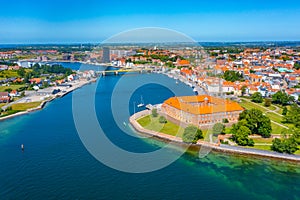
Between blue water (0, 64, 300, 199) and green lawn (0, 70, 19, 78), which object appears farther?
green lawn (0, 70, 19, 78)

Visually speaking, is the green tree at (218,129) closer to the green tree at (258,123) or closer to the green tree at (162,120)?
the green tree at (258,123)

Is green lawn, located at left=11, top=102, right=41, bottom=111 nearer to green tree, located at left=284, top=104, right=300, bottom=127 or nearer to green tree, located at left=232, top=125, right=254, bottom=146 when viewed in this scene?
green tree, located at left=232, top=125, right=254, bottom=146

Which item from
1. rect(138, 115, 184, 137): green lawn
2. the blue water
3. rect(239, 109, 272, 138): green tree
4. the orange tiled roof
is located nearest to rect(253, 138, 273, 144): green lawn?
rect(239, 109, 272, 138): green tree

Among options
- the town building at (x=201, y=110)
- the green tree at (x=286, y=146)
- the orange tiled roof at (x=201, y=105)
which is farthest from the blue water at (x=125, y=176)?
the orange tiled roof at (x=201, y=105)

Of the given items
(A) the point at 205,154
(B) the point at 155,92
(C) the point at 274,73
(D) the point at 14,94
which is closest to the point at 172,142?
(A) the point at 205,154

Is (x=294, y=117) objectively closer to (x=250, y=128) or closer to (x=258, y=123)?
(x=258, y=123)

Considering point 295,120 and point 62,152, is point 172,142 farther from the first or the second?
point 295,120
